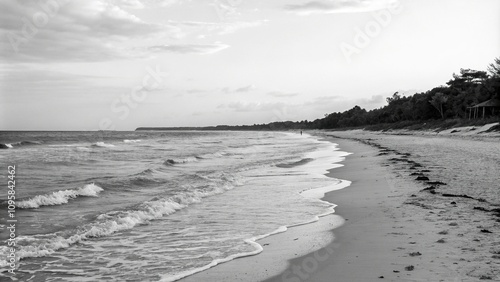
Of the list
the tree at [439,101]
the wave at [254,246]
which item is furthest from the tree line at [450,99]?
the wave at [254,246]

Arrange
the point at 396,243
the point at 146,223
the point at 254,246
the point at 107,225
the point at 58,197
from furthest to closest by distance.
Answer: the point at 58,197 → the point at 146,223 → the point at 107,225 → the point at 254,246 → the point at 396,243

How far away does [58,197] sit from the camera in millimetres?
11117

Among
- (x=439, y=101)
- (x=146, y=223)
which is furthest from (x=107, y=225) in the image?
(x=439, y=101)

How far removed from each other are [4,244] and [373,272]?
19.2 ft

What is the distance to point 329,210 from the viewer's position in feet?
29.8

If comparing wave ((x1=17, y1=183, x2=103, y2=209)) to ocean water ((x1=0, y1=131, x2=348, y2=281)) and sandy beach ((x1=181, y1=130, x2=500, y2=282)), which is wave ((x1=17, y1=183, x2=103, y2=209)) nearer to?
ocean water ((x1=0, y1=131, x2=348, y2=281))

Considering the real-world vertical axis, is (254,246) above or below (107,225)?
above

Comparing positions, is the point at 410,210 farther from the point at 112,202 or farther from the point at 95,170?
the point at 95,170

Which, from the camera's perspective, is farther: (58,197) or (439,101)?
(439,101)

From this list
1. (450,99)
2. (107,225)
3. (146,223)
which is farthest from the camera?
(450,99)

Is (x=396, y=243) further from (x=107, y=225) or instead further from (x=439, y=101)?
(x=439, y=101)

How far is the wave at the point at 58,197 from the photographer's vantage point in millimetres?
10236

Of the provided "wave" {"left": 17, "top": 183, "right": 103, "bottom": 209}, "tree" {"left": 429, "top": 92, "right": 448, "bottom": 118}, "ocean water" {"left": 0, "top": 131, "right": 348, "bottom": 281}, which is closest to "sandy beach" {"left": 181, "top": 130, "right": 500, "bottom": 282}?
"ocean water" {"left": 0, "top": 131, "right": 348, "bottom": 281}

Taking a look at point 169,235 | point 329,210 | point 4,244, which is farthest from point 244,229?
point 4,244
